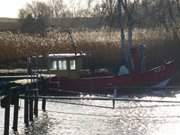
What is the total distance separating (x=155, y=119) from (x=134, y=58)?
12.2 meters

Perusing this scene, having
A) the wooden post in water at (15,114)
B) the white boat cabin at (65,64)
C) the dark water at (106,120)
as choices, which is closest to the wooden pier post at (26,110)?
the dark water at (106,120)

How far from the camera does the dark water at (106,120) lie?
20203mm

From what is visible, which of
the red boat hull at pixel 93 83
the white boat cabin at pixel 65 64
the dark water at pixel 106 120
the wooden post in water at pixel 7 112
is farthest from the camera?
the white boat cabin at pixel 65 64

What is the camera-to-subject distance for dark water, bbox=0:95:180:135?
2020cm

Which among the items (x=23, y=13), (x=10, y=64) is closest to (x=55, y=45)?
(x=10, y=64)

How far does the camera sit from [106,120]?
22312mm

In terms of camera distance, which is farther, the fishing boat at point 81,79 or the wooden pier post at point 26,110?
the fishing boat at point 81,79

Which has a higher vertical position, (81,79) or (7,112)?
(7,112)

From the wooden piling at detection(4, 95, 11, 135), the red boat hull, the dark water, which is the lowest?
the dark water

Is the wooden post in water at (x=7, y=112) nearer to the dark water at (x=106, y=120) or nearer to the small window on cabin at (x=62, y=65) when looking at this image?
the dark water at (x=106, y=120)

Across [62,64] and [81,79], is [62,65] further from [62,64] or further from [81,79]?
[81,79]

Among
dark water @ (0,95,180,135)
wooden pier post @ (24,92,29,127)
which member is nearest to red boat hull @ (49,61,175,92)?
dark water @ (0,95,180,135)

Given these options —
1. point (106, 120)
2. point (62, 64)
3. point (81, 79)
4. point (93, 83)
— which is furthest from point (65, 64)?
point (106, 120)

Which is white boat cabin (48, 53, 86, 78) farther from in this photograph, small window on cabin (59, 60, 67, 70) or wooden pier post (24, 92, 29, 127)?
wooden pier post (24, 92, 29, 127)
